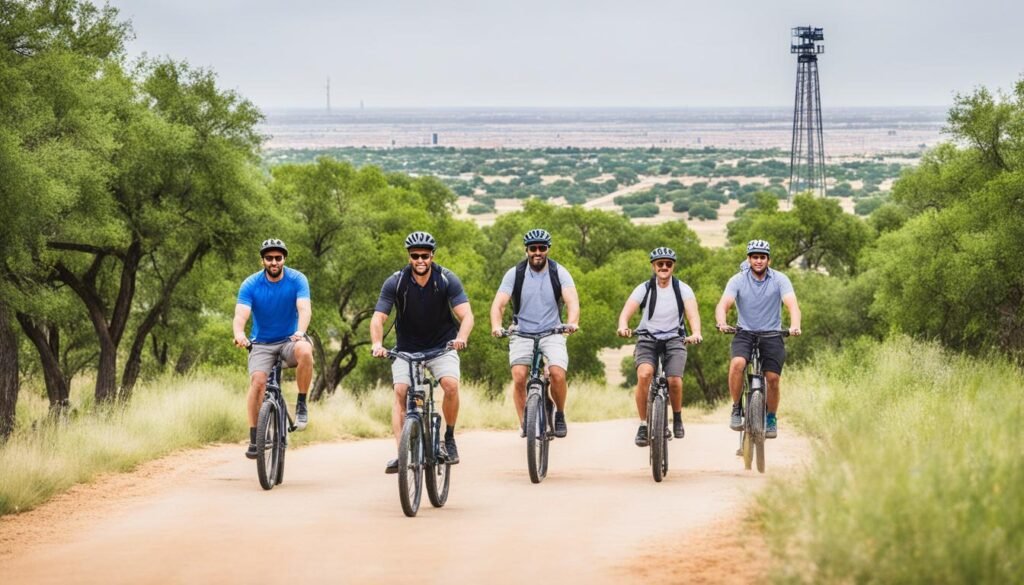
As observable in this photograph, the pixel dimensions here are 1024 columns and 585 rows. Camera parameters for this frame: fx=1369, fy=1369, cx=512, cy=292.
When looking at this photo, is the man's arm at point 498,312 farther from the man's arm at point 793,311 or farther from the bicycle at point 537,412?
the man's arm at point 793,311

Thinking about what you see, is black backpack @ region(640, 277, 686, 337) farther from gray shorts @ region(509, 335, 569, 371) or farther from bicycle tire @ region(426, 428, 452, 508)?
bicycle tire @ region(426, 428, 452, 508)

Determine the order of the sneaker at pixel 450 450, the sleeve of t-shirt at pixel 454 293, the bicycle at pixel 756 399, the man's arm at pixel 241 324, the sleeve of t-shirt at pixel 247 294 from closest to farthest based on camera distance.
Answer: the sleeve of t-shirt at pixel 454 293, the sneaker at pixel 450 450, the man's arm at pixel 241 324, the sleeve of t-shirt at pixel 247 294, the bicycle at pixel 756 399

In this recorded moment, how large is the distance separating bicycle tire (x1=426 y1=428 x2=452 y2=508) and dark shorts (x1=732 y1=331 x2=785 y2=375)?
324 cm

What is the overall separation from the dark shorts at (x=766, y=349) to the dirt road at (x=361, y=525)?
1091 mm

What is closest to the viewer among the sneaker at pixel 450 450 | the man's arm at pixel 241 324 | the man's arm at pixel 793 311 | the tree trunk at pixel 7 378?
the sneaker at pixel 450 450

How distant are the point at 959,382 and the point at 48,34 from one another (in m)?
16.4

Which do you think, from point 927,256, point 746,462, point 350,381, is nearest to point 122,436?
point 746,462

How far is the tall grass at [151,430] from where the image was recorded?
12430 mm

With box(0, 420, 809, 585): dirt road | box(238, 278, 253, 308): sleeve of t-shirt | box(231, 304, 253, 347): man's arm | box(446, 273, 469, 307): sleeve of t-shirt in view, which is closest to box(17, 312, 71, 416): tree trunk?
box(0, 420, 809, 585): dirt road

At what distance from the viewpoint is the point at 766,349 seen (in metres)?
12.7

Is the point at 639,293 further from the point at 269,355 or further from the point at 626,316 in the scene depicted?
the point at 269,355

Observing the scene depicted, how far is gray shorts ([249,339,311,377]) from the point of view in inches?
469

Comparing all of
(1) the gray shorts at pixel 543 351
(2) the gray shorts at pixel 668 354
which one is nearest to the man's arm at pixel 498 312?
(1) the gray shorts at pixel 543 351

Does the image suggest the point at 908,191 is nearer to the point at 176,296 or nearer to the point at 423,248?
the point at 176,296
